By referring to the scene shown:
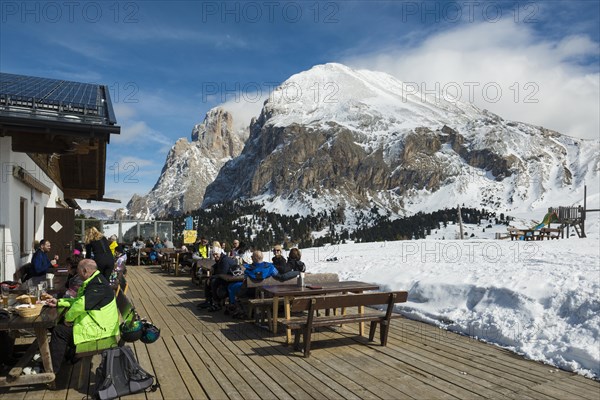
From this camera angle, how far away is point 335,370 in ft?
17.7

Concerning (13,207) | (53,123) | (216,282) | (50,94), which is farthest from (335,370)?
(50,94)

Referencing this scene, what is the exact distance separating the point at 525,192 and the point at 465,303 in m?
208

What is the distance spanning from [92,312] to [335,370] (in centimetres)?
264

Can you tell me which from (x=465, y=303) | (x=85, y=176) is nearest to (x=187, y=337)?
(x=465, y=303)

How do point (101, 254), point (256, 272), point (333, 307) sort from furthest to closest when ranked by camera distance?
1. point (256, 272)
2. point (101, 254)
3. point (333, 307)

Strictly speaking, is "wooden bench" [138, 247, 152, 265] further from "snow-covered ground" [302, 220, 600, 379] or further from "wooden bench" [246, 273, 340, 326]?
"wooden bench" [246, 273, 340, 326]

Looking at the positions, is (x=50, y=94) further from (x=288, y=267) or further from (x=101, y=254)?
(x=288, y=267)

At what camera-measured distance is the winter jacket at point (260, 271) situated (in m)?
7.92

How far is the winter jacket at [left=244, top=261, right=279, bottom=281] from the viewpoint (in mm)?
7918

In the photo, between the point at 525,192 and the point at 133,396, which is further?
the point at 525,192

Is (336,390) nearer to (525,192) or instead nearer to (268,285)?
(268,285)

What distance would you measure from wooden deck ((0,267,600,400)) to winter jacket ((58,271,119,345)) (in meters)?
0.58

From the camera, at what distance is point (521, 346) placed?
6105 mm

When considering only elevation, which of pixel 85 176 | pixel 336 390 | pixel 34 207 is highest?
pixel 85 176
